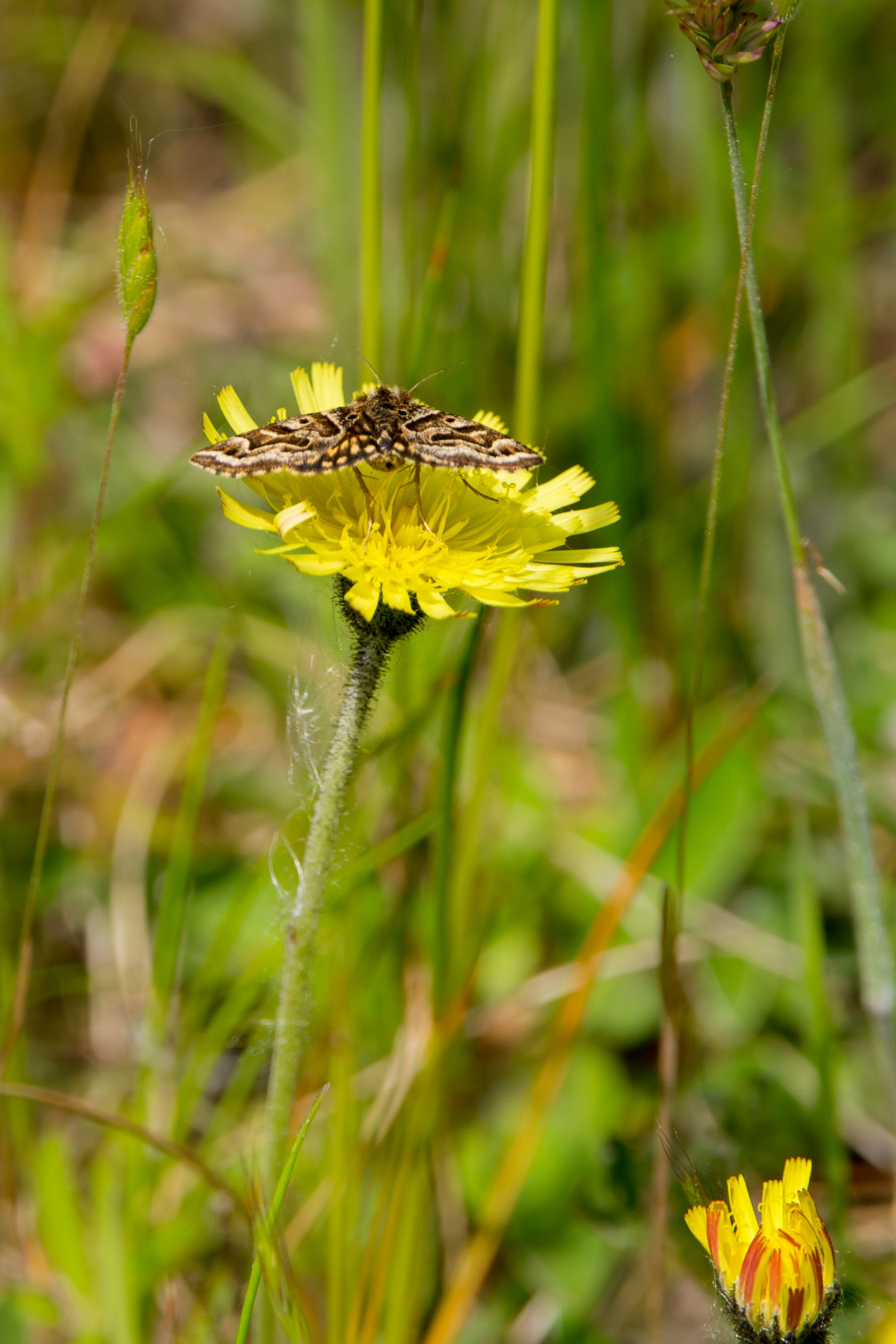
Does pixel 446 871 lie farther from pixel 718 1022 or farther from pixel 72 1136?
pixel 72 1136

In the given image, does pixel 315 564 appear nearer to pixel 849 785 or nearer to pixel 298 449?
pixel 298 449

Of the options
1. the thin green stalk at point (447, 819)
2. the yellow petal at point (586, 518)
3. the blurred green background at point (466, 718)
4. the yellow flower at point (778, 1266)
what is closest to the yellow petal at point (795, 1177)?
the yellow flower at point (778, 1266)

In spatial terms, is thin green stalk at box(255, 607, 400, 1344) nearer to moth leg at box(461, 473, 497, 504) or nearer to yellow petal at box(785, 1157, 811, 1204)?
A: moth leg at box(461, 473, 497, 504)

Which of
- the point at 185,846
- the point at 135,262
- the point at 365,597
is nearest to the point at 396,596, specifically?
the point at 365,597

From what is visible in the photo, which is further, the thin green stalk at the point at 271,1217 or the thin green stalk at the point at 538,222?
the thin green stalk at the point at 538,222

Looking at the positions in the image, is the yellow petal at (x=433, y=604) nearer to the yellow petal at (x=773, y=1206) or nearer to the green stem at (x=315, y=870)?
the green stem at (x=315, y=870)

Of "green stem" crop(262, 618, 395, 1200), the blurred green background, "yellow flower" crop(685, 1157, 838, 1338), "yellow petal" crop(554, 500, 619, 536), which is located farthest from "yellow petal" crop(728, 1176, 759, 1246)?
"yellow petal" crop(554, 500, 619, 536)
